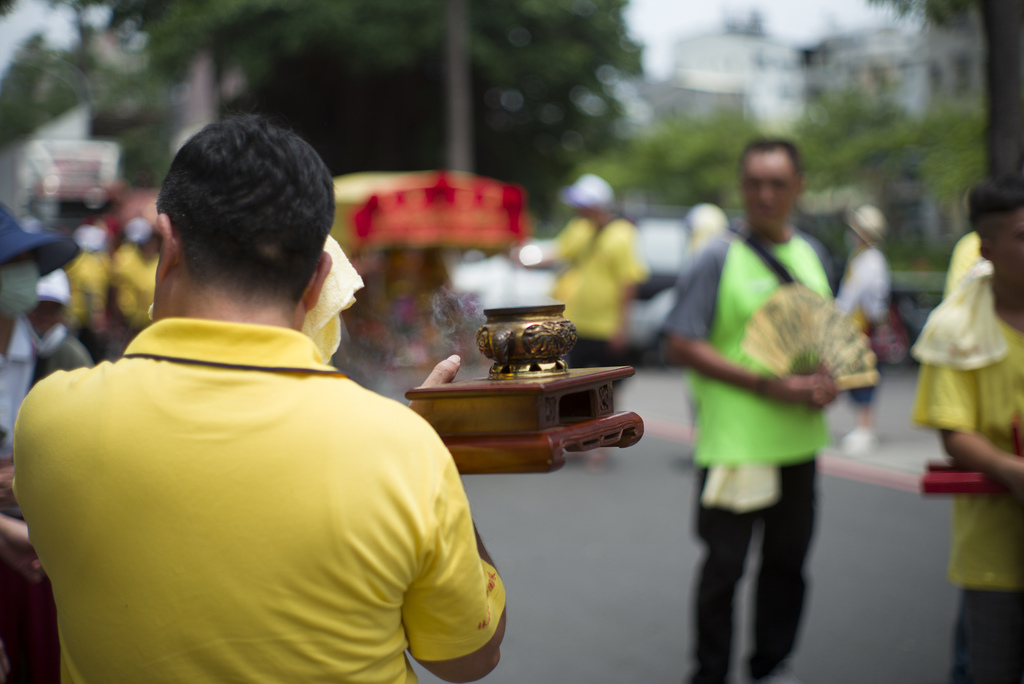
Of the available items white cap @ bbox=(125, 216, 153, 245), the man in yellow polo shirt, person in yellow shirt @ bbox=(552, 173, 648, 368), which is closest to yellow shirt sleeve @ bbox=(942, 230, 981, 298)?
the man in yellow polo shirt

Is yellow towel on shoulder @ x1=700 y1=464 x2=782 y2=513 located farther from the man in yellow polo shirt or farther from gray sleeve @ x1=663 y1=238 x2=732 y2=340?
the man in yellow polo shirt

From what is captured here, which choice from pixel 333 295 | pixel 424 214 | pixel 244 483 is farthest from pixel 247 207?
pixel 424 214

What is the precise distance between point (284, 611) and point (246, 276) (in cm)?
45

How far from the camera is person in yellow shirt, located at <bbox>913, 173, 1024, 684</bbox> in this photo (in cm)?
263

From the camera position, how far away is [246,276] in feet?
4.32

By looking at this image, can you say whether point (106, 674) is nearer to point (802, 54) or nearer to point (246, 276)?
point (246, 276)

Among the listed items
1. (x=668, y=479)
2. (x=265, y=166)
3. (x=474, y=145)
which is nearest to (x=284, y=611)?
(x=265, y=166)

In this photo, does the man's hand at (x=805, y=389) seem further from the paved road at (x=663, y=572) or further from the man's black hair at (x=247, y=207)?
the man's black hair at (x=247, y=207)

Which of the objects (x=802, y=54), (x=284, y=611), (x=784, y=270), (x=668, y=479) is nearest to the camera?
(x=284, y=611)

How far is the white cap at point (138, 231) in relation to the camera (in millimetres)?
8461

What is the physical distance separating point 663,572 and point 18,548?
12.3ft

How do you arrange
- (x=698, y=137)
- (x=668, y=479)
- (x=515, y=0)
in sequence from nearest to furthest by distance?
(x=668, y=479) < (x=515, y=0) < (x=698, y=137)

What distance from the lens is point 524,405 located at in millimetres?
1438

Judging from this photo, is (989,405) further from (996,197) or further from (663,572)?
(663,572)
